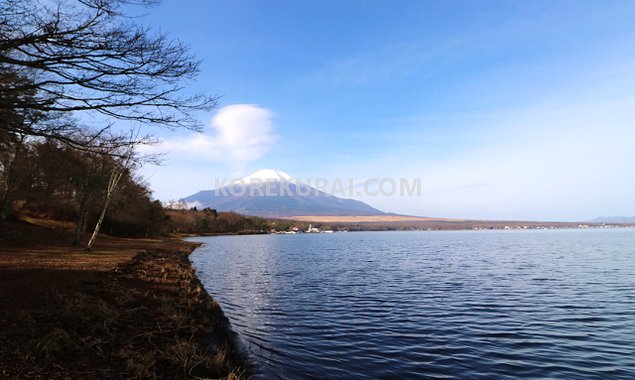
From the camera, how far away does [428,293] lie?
2025 cm

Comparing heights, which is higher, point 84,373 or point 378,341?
point 84,373

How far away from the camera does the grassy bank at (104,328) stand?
7.13 meters

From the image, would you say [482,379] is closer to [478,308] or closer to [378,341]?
[378,341]

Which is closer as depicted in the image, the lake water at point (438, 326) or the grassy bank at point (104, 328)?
the grassy bank at point (104, 328)

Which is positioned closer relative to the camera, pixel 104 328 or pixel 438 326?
pixel 104 328

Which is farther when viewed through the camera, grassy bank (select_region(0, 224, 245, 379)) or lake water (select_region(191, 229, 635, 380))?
lake water (select_region(191, 229, 635, 380))

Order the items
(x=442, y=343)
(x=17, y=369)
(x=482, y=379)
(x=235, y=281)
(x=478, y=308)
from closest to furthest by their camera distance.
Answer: (x=17, y=369)
(x=482, y=379)
(x=442, y=343)
(x=478, y=308)
(x=235, y=281)

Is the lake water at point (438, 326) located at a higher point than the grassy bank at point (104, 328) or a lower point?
lower

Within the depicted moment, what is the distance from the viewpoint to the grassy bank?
23.4ft

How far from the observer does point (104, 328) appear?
9.30 m

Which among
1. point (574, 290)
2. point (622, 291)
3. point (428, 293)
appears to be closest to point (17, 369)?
point (428, 293)

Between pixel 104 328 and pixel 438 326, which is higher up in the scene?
pixel 104 328

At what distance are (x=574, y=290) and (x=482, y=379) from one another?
1616 centimetres

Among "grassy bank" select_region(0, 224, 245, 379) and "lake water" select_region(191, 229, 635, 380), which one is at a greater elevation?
"grassy bank" select_region(0, 224, 245, 379)
